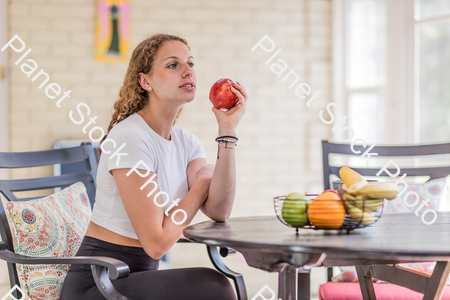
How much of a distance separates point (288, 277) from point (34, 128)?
2.95 m

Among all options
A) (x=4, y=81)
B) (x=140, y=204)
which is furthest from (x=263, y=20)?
(x=140, y=204)

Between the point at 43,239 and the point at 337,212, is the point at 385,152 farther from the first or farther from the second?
the point at 43,239

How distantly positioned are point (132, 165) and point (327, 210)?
24.8 inches

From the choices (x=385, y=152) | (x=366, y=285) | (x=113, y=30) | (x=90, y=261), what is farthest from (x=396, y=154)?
(x=113, y=30)

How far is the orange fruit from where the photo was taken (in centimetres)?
118

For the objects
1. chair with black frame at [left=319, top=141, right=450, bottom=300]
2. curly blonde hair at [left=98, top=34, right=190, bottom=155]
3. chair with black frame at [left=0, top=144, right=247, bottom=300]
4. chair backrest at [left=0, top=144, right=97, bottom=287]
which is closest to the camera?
chair with black frame at [left=0, top=144, right=247, bottom=300]

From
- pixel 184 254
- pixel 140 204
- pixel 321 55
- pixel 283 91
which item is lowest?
pixel 184 254

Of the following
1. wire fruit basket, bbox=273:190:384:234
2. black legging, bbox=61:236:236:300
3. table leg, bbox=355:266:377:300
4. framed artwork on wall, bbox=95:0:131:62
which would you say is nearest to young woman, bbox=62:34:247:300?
black legging, bbox=61:236:236:300

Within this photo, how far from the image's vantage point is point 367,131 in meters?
3.84

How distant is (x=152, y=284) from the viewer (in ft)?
4.53

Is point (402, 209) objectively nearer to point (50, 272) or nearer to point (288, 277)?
point (288, 277)

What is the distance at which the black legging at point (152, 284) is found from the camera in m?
1.37

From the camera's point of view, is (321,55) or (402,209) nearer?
(402,209)

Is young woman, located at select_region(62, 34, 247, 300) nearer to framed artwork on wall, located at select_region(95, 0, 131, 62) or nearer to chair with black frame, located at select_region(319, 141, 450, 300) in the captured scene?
chair with black frame, located at select_region(319, 141, 450, 300)
